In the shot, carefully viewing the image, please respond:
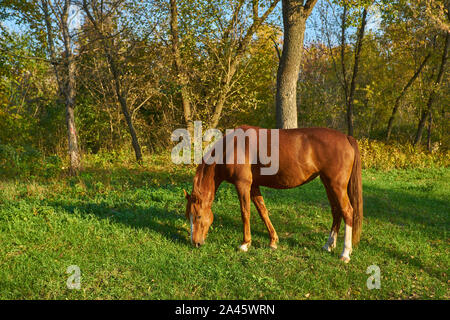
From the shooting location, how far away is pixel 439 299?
3703mm

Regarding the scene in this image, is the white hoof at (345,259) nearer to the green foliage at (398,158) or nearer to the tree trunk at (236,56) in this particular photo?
the green foliage at (398,158)

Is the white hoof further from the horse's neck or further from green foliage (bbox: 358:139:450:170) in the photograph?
green foliage (bbox: 358:139:450:170)

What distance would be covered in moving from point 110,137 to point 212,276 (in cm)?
1238

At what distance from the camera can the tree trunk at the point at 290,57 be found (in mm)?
8445

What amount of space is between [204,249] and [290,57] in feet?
18.8

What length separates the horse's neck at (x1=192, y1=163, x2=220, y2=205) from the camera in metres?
4.92

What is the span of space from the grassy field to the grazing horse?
42 centimetres

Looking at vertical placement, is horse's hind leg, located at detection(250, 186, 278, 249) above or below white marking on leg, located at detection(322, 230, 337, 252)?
above

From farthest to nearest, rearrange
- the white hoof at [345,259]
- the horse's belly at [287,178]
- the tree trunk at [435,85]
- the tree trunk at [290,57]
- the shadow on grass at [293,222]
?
the tree trunk at [435,85], the tree trunk at [290,57], the shadow on grass at [293,222], the horse's belly at [287,178], the white hoof at [345,259]

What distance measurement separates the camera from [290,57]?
27.8 ft

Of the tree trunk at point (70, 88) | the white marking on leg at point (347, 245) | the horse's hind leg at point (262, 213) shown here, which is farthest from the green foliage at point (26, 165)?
the white marking on leg at point (347, 245)

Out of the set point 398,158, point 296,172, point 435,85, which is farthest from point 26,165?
point 435,85

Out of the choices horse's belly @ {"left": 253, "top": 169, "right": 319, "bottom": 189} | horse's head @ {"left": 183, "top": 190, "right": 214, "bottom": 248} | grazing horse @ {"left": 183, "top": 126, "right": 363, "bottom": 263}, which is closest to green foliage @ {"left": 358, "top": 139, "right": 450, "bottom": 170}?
grazing horse @ {"left": 183, "top": 126, "right": 363, "bottom": 263}

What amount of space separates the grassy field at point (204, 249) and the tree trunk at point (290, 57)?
6.91 feet
